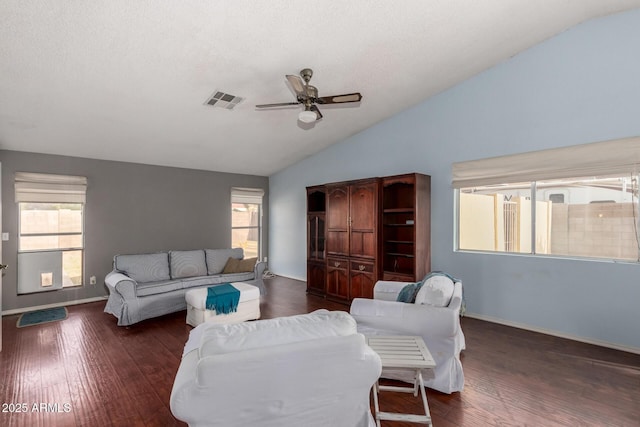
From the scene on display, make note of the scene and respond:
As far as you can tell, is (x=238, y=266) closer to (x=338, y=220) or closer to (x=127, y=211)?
(x=338, y=220)

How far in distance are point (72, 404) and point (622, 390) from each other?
14.2ft

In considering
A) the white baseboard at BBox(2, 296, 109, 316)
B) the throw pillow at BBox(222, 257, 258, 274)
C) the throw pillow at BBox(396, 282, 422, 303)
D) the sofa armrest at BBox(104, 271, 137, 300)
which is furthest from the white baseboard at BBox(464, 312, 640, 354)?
the white baseboard at BBox(2, 296, 109, 316)

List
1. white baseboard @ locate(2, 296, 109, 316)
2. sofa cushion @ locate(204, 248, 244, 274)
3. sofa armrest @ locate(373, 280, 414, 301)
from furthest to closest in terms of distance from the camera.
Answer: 1. sofa cushion @ locate(204, 248, 244, 274)
2. white baseboard @ locate(2, 296, 109, 316)
3. sofa armrest @ locate(373, 280, 414, 301)

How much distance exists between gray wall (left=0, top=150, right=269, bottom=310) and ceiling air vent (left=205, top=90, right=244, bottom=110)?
2.56 m

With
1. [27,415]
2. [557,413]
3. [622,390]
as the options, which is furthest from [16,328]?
[622,390]

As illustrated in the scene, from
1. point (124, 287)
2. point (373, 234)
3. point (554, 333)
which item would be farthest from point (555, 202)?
point (124, 287)

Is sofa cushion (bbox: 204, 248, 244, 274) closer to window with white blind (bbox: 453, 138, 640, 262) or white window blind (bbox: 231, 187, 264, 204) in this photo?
white window blind (bbox: 231, 187, 264, 204)

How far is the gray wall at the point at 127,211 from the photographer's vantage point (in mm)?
4613

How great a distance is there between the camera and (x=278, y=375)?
4.62 ft

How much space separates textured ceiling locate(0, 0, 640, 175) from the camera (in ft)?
8.60

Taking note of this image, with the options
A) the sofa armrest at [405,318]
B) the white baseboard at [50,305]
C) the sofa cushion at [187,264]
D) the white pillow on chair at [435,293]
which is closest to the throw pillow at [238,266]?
the sofa cushion at [187,264]

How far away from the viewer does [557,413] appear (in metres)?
2.25

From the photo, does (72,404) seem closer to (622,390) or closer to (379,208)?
(379,208)

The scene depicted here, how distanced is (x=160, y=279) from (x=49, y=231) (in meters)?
1.90
